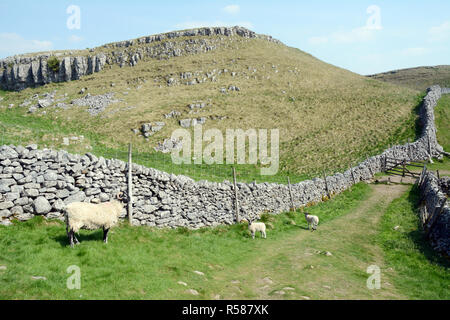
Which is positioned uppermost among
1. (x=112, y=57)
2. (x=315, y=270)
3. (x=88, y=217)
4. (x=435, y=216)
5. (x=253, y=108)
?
(x=112, y=57)

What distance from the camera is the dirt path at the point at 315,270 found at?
8320 mm

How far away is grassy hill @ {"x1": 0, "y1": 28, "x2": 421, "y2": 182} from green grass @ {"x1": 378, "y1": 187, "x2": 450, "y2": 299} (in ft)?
45.9

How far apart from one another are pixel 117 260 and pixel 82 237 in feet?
7.03

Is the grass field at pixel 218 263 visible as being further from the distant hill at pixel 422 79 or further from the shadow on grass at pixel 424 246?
the distant hill at pixel 422 79

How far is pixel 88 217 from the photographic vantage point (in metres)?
9.24

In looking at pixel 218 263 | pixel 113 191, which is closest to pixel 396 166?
pixel 218 263

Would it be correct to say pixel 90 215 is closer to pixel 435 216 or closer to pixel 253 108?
pixel 435 216

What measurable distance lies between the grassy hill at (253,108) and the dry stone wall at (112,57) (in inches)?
153

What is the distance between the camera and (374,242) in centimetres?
1451

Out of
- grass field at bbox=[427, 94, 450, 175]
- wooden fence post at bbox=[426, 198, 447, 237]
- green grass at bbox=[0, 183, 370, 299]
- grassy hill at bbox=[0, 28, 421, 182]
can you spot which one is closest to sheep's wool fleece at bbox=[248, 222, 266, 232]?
green grass at bbox=[0, 183, 370, 299]

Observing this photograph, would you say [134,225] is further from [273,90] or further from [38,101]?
[38,101]

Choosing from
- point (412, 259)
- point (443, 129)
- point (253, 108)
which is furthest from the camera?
point (253, 108)

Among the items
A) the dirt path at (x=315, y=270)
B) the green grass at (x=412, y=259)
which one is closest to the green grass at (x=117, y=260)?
the dirt path at (x=315, y=270)

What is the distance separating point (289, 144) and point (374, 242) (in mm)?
30443
